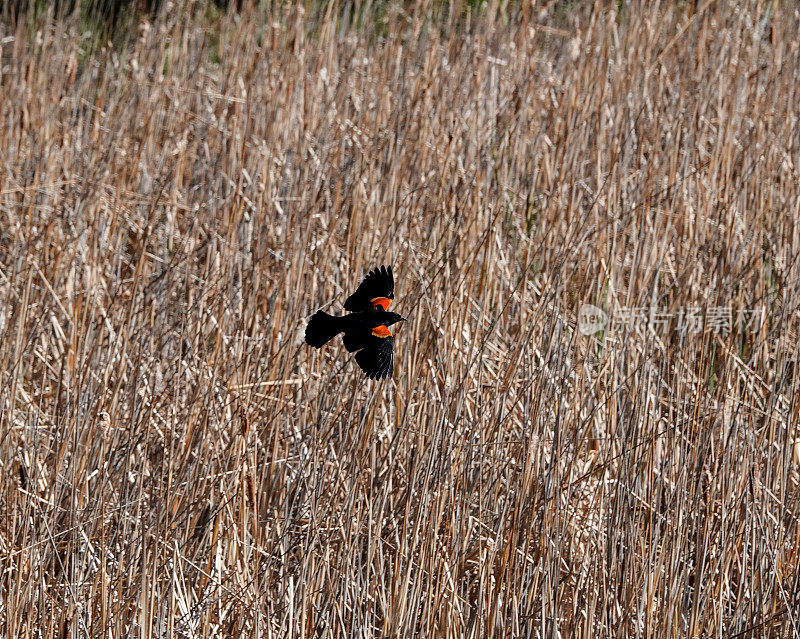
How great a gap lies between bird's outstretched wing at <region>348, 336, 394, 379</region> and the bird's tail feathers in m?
0.05

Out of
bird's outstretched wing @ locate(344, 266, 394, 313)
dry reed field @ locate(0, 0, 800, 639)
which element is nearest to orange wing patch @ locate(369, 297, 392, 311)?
bird's outstretched wing @ locate(344, 266, 394, 313)

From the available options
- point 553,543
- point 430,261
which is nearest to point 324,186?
point 430,261

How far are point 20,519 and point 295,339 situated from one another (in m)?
0.69

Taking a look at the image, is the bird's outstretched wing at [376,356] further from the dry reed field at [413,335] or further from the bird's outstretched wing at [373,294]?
the dry reed field at [413,335]

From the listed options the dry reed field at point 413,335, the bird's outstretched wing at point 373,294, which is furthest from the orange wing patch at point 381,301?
the dry reed field at point 413,335

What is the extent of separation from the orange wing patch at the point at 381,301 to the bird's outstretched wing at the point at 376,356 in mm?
86

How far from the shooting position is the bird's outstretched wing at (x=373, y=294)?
1437mm

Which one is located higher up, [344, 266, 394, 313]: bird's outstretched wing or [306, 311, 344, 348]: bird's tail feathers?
[344, 266, 394, 313]: bird's outstretched wing

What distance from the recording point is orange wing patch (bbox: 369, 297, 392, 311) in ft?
4.71

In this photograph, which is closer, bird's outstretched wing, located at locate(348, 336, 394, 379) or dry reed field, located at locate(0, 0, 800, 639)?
bird's outstretched wing, located at locate(348, 336, 394, 379)

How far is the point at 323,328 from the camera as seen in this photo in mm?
1363

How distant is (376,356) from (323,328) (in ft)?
0.27

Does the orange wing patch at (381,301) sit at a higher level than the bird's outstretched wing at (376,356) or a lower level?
higher

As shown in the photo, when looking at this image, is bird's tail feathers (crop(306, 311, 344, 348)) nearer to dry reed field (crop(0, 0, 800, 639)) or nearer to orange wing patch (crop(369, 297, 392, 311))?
orange wing patch (crop(369, 297, 392, 311))
